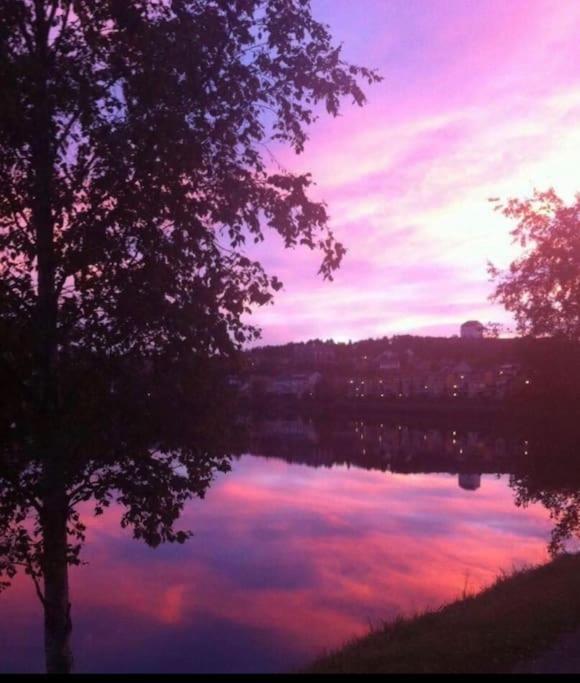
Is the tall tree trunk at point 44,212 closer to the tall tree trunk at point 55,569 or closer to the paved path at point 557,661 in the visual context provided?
the tall tree trunk at point 55,569

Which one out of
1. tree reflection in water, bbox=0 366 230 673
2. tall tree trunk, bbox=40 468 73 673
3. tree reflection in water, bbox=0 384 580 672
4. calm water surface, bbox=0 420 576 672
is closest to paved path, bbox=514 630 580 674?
calm water surface, bbox=0 420 576 672

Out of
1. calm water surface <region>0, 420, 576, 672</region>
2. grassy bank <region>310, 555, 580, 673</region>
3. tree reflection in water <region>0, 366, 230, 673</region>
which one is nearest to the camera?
tree reflection in water <region>0, 366, 230, 673</region>

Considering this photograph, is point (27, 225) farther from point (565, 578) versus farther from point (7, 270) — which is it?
point (565, 578)

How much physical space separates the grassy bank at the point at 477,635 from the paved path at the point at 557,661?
4.9 inches

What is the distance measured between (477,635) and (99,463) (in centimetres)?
558

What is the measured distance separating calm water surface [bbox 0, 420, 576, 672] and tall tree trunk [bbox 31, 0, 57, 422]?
199cm

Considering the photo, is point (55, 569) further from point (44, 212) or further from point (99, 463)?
point (44, 212)

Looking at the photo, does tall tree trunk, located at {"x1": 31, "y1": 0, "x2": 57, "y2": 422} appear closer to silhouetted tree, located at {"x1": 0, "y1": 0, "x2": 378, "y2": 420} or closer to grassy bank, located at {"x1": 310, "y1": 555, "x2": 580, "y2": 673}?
silhouetted tree, located at {"x1": 0, "y1": 0, "x2": 378, "y2": 420}

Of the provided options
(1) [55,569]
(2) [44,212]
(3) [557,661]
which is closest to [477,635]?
(3) [557,661]

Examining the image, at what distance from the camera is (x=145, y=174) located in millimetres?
6914

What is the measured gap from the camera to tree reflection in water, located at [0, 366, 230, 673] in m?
6.64

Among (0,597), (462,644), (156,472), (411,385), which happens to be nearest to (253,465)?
(0,597)

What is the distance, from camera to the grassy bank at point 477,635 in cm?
920

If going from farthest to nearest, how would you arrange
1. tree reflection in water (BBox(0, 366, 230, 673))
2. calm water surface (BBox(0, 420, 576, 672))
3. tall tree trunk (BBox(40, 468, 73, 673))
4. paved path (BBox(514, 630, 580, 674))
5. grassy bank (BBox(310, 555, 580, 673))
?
calm water surface (BBox(0, 420, 576, 672)) → grassy bank (BBox(310, 555, 580, 673)) → paved path (BBox(514, 630, 580, 674)) → tall tree trunk (BBox(40, 468, 73, 673)) → tree reflection in water (BBox(0, 366, 230, 673))
